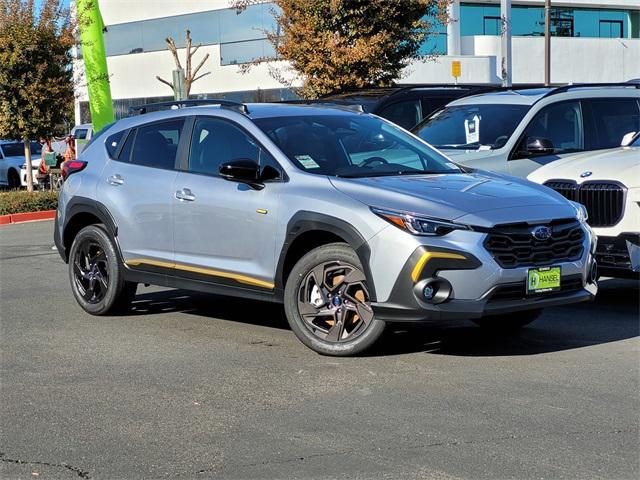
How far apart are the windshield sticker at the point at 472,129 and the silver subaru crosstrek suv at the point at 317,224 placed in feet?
8.99

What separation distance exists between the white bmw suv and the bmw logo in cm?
182

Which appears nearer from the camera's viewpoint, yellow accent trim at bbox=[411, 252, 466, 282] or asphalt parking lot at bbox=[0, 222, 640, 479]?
asphalt parking lot at bbox=[0, 222, 640, 479]

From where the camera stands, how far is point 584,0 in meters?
45.6

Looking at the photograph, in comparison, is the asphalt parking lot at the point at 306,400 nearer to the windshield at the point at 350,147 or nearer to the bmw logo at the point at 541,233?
the bmw logo at the point at 541,233

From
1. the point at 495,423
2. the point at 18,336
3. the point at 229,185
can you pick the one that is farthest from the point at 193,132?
the point at 495,423

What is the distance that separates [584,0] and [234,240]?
4075 cm

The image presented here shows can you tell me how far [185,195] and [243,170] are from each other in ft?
2.51

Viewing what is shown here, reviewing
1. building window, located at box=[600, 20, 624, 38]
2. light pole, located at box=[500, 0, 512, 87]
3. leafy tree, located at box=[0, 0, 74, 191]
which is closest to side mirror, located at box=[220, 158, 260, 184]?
leafy tree, located at box=[0, 0, 74, 191]

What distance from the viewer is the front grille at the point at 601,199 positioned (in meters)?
8.98

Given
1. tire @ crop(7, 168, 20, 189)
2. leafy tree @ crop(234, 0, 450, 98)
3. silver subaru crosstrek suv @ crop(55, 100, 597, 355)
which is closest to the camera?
silver subaru crosstrek suv @ crop(55, 100, 597, 355)

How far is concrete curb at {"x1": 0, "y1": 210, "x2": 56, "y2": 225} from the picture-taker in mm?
20172

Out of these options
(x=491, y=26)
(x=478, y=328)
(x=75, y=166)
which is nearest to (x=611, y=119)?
(x=478, y=328)

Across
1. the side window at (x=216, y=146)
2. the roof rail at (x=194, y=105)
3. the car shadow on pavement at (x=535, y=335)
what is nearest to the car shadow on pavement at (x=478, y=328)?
the car shadow on pavement at (x=535, y=335)

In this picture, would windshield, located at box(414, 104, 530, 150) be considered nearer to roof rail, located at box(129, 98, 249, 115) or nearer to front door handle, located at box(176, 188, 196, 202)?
roof rail, located at box(129, 98, 249, 115)
